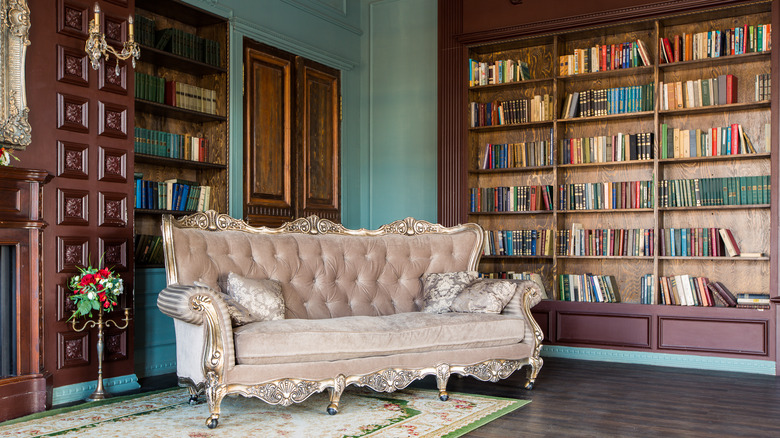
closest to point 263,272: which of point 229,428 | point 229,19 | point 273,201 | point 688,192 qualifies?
point 229,428

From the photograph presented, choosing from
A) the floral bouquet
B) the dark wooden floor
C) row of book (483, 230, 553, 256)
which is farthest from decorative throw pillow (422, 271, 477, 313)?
the floral bouquet

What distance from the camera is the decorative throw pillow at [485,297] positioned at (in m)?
4.40

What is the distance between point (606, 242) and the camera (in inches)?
227

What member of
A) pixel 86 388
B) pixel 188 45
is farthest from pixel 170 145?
pixel 86 388

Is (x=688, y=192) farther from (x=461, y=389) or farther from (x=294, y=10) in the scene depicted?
(x=294, y=10)

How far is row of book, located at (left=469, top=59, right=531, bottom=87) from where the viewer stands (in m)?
6.12

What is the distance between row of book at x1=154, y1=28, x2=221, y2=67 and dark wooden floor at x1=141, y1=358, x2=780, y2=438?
7.76 feet

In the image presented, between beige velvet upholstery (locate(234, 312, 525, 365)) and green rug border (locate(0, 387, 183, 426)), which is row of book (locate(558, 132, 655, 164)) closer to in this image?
beige velvet upholstery (locate(234, 312, 525, 365))

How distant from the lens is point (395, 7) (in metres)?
7.06

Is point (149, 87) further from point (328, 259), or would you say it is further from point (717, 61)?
point (717, 61)

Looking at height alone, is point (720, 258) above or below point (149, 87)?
below

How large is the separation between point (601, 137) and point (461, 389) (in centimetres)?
259

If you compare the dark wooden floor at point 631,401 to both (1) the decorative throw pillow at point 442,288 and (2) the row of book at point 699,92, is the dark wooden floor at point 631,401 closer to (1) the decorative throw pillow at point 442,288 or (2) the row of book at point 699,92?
(1) the decorative throw pillow at point 442,288

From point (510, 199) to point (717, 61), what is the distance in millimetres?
1933
